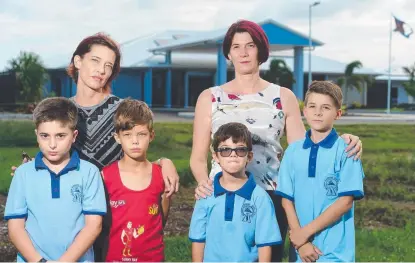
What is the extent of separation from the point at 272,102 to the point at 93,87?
2.91 ft

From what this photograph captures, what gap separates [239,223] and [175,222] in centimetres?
473

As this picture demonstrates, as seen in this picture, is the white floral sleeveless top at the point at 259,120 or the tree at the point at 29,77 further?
the tree at the point at 29,77

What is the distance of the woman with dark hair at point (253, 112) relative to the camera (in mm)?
3404

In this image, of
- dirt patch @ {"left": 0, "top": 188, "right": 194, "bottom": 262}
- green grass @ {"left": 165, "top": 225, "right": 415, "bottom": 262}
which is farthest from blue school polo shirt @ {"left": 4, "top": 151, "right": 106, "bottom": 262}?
Result: dirt patch @ {"left": 0, "top": 188, "right": 194, "bottom": 262}

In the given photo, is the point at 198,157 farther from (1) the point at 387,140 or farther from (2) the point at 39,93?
(2) the point at 39,93

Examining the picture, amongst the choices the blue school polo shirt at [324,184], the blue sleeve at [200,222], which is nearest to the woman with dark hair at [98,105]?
the blue sleeve at [200,222]

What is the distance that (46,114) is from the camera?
323 centimetres

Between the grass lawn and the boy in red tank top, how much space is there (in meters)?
2.84

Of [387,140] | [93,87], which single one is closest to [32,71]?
[387,140]

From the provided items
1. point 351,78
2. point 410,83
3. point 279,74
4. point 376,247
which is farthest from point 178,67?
point 376,247

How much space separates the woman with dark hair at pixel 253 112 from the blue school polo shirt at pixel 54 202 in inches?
21.0

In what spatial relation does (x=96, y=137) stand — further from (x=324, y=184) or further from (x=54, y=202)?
(x=324, y=184)

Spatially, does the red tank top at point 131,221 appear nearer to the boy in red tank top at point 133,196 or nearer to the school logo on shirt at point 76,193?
the boy in red tank top at point 133,196

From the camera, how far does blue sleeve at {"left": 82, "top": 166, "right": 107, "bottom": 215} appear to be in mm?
3197
